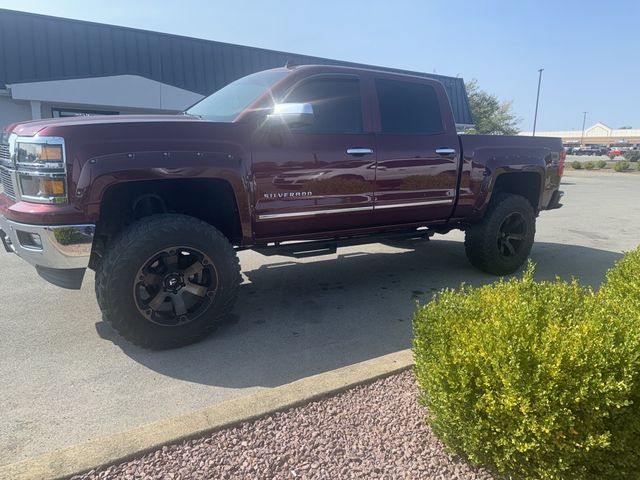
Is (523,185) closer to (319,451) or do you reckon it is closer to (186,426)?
(319,451)

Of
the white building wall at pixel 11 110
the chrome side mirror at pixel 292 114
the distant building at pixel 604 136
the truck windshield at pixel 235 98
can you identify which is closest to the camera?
the chrome side mirror at pixel 292 114

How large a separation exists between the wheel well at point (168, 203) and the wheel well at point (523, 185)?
3347 millimetres

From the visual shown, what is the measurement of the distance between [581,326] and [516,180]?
4.17 metres

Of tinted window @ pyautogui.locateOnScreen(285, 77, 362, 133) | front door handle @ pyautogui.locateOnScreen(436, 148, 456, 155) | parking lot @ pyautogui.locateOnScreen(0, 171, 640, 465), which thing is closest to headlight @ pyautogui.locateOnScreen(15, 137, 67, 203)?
parking lot @ pyautogui.locateOnScreen(0, 171, 640, 465)

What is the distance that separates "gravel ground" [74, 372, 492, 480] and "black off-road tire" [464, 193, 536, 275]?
3.20 metres

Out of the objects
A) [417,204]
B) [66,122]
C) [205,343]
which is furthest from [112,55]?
[205,343]

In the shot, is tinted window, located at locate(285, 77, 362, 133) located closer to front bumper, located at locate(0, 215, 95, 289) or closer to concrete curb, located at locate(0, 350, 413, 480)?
front bumper, located at locate(0, 215, 95, 289)

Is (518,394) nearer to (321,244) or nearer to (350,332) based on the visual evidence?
(350,332)

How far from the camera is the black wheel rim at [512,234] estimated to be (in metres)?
5.38

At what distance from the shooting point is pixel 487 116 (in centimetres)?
5088

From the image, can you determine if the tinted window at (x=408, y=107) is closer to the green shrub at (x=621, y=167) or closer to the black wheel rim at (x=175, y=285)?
the black wheel rim at (x=175, y=285)

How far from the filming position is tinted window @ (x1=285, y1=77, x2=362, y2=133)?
12.8ft

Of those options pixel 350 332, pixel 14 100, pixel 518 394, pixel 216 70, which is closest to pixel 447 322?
pixel 518 394

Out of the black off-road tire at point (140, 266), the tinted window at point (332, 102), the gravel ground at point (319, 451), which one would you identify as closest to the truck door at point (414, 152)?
the tinted window at point (332, 102)
